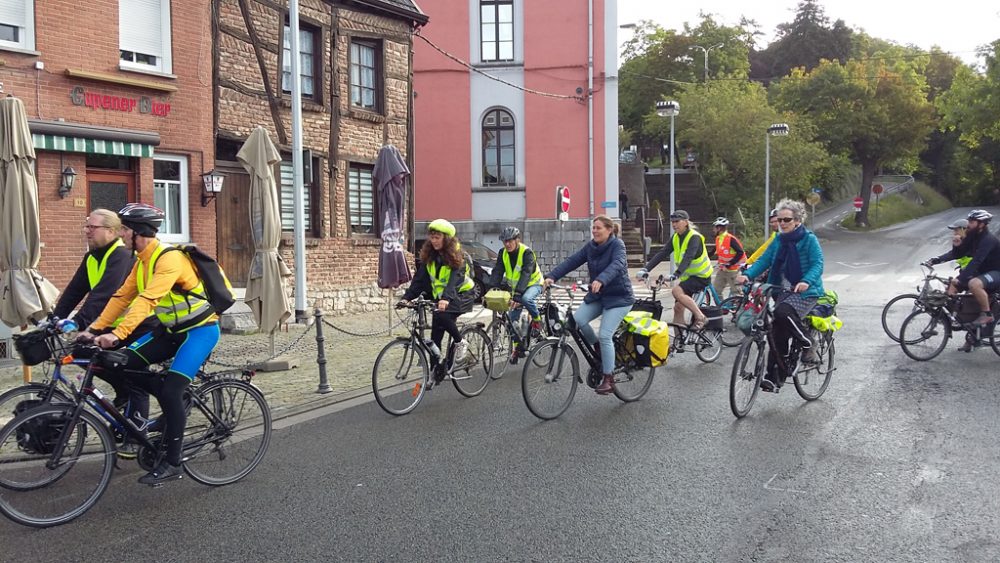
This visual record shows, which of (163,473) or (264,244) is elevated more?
(264,244)

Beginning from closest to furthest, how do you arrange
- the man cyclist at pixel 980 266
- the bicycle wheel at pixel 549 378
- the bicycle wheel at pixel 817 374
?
the bicycle wheel at pixel 549 378, the bicycle wheel at pixel 817 374, the man cyclist at pixel 980 266

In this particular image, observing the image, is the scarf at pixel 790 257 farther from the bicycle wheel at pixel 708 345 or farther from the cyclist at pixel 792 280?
the bicycle wheel at pixel 708 345

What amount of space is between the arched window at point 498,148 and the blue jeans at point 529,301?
1943cm

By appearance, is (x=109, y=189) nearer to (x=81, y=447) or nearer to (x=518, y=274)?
(x=518, y=274)

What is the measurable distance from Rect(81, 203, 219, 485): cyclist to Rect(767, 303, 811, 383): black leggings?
188 inches

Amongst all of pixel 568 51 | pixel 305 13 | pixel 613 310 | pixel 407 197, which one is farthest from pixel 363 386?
pixel 568 51

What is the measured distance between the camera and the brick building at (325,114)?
53.2ft

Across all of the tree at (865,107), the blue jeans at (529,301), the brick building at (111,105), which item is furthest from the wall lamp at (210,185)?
the tree at (865,107)

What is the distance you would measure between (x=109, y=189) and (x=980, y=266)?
1231cm

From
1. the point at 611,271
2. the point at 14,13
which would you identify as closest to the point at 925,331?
the point at 611,271

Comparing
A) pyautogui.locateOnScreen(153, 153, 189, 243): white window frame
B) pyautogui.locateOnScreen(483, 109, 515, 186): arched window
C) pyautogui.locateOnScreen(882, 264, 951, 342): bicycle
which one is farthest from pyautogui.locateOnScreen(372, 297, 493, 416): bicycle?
pyautogui.locateOnScreen(483, 109, 515, 186): arched window

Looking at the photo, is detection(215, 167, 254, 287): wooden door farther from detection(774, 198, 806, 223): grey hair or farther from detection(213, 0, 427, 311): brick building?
detection(774, 198, 806, 223): grey hair

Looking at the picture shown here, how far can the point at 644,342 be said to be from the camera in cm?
802

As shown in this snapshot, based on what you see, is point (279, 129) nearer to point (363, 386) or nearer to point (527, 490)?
point (363, 386)
